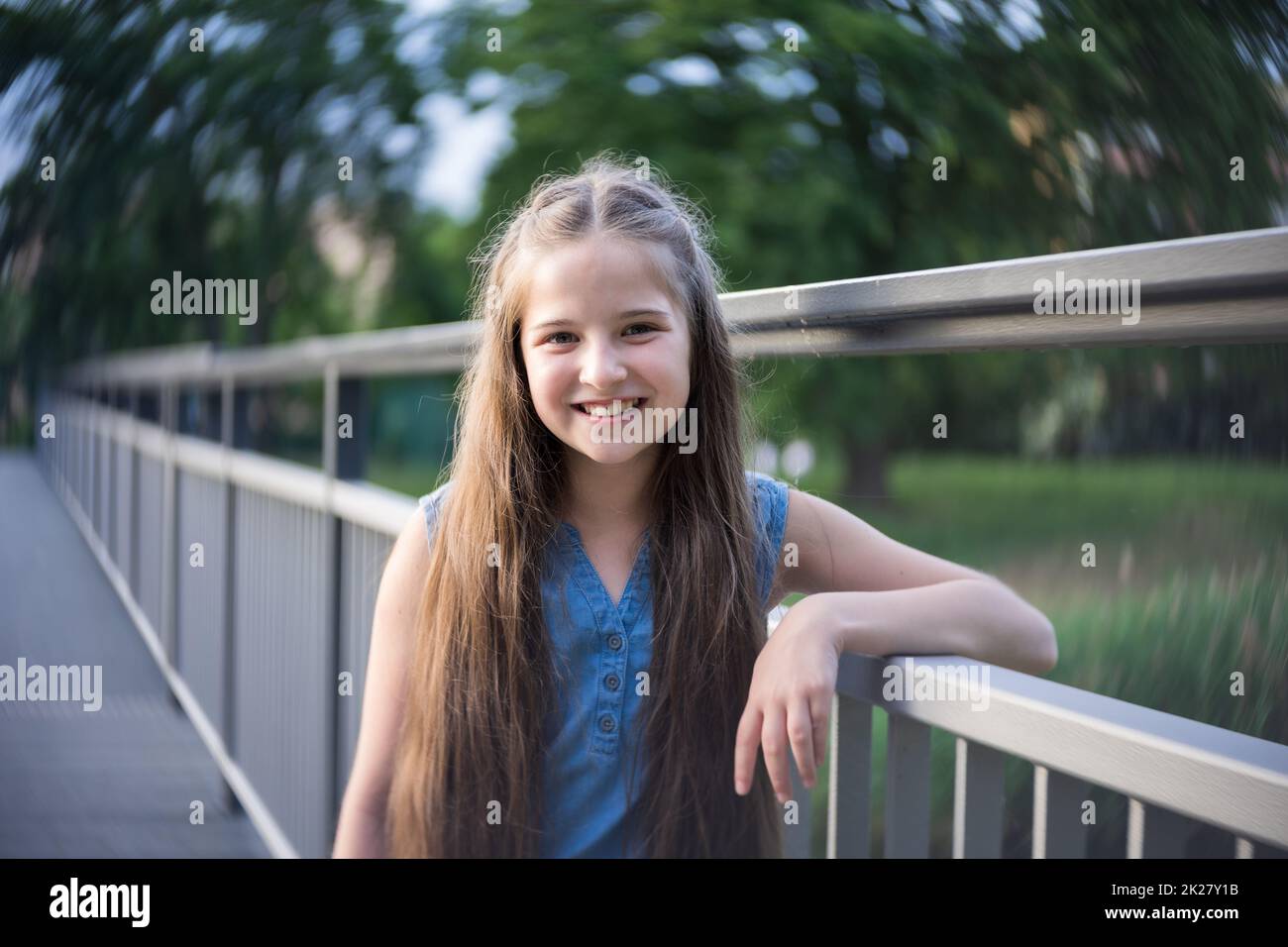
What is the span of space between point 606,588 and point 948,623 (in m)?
0.35

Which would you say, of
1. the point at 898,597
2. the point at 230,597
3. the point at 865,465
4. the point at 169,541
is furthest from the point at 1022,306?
the point at 865,465

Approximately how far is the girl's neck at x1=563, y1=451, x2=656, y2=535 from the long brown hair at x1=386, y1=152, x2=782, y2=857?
0.05 feet

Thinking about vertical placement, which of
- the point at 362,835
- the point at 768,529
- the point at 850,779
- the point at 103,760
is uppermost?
the point at 768,529

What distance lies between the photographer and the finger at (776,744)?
3.39 feet

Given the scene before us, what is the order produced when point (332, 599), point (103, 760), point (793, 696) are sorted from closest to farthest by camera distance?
point (793, 696) → point (332, 599) → point (103, 760)

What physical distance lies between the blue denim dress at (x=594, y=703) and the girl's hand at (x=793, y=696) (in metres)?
0.20

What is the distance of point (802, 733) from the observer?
1.02m

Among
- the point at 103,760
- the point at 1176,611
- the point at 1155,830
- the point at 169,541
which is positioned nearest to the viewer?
the point at 1155,830

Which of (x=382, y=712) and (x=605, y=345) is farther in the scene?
(x=382, y=712)

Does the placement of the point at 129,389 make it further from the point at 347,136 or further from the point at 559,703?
the point at 347,136

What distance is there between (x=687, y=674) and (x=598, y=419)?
259 mm

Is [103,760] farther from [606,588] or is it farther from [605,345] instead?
[605,345]

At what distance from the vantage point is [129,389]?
576 cm
